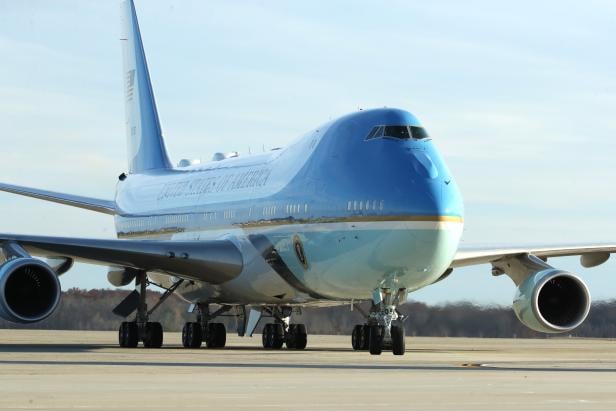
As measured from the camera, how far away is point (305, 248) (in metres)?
26.9

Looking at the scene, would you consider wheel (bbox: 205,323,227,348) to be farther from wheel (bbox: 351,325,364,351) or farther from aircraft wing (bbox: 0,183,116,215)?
aircraft wing (bbox: 0,183,116,215)

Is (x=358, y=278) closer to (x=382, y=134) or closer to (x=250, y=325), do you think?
(x=382, y=134)

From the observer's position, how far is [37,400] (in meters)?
12.5

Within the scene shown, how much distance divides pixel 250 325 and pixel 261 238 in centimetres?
416

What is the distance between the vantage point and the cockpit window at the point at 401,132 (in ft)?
82.6

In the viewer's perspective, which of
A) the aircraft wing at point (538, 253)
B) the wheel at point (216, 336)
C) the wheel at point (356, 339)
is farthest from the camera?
the wheel at point (216, 336)

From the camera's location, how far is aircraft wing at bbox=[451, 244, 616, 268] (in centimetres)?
2880

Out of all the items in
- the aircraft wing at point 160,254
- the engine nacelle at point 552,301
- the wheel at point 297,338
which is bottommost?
the wheel at point 297,338

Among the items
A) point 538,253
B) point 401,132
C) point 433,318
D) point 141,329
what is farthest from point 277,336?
point 433,318

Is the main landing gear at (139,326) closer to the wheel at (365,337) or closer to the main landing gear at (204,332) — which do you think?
the main landing gear at (204,332)

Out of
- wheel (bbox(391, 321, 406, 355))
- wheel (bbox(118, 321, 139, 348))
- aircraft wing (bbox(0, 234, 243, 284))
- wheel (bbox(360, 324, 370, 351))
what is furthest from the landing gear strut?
wheel (bbox(391, 321, 406, 355))

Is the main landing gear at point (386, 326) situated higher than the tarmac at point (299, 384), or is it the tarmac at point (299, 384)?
the main landing gear at point (386, 326)

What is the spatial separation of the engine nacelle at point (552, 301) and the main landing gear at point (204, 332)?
675 cm

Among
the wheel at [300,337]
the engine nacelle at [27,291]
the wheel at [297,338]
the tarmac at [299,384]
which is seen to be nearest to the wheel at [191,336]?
the wheel at [297,338]
